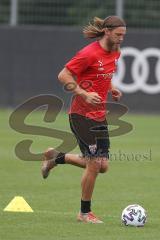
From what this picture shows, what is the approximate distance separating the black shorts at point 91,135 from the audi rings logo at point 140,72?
1617 centimetres

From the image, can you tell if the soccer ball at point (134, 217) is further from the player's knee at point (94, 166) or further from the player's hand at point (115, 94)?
the player's hand at point (115, 94)

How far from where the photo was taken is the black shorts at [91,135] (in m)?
9.98

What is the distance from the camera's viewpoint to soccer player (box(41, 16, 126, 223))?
989cm

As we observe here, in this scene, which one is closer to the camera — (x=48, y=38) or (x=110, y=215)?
(x=110, y=215)

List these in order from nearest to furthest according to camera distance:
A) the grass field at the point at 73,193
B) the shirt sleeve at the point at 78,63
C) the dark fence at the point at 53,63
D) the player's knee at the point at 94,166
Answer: the grass field at the point at 73,193
the shirt sleeve at the point at 78,63
the player's knee at the point at 94,166
the dark fence at the point at 53,63

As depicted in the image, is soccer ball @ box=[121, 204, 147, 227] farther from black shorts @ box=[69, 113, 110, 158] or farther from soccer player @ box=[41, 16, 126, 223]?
black shorts @ box=[69, 113, 110, 158]

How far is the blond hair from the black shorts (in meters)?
0.94

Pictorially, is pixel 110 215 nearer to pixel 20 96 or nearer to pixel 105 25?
pixel 105 25

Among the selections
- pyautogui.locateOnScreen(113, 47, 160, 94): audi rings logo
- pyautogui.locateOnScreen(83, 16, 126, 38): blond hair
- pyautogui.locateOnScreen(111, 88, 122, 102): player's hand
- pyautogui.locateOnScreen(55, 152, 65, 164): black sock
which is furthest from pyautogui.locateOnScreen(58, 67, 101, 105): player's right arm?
pyautogui.locateOnScreen(113, 47, 160, 94): audi rings logo

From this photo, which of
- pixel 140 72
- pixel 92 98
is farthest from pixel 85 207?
pixel 140 72

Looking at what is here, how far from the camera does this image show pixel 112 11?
26.8m

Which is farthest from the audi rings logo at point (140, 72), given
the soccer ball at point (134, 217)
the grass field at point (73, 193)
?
the soccer ball at point (134, 217)

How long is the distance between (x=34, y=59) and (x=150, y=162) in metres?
11.1

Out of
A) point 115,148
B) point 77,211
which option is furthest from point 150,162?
point 77,211
